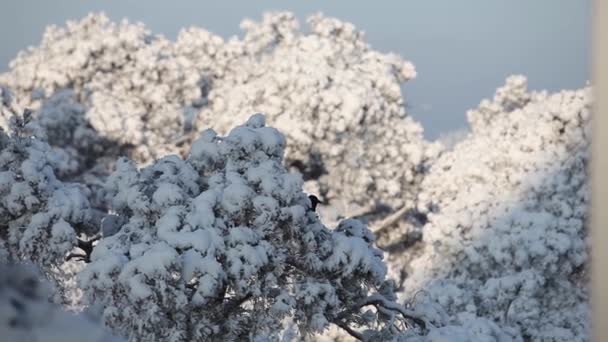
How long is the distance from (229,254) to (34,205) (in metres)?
1.69

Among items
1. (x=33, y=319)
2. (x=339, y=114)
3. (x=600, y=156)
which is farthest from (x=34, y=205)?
(x=339, y=114)

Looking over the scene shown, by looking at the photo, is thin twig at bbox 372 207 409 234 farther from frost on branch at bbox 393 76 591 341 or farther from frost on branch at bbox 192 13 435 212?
frost on branch at bbox 393 76 591 341

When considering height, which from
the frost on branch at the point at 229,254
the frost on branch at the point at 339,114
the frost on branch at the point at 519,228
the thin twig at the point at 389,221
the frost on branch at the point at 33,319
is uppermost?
the frost on branch at the point at 339,114

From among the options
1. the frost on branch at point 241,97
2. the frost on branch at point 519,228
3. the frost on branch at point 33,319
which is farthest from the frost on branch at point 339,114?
the frost on branch at point 33,319

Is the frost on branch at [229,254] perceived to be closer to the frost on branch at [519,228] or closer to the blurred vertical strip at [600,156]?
the blurred vertical strip at [600,156]

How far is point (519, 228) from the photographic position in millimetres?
12930

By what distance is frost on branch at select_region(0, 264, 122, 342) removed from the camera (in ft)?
2.59

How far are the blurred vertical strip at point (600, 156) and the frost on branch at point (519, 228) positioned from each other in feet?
32.8

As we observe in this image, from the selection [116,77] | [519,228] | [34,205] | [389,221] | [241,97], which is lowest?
[34,205]

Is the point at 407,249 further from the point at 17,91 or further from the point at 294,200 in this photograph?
the point at 294,200

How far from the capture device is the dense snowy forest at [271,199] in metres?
5.34

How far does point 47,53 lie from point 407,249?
13.6 m

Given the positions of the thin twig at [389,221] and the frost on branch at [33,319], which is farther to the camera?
the thin twig at [389,221]

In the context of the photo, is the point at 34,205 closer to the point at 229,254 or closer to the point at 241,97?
the point at 229,254
